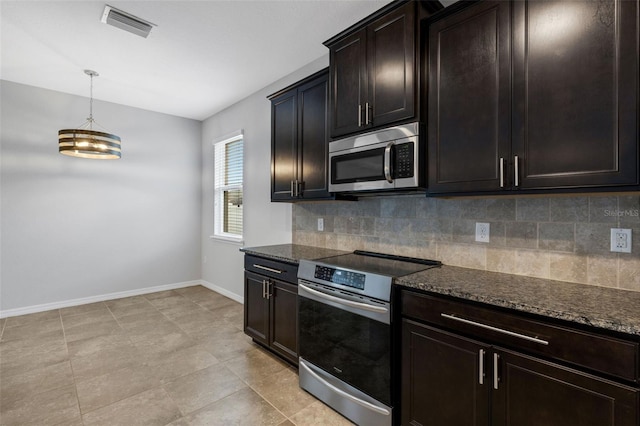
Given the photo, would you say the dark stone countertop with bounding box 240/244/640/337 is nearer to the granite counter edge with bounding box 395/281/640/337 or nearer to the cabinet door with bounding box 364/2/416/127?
the granite counter edge with bounding box 395/281/640/337

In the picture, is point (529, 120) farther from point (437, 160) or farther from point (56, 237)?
point (56, 237)

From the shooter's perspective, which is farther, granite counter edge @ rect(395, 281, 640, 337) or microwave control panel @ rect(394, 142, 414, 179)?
microwave control panel @ rect(394, 142, 414, 179)

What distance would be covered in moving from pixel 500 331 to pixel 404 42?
1771mm

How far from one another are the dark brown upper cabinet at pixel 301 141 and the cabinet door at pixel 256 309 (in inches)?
33.7

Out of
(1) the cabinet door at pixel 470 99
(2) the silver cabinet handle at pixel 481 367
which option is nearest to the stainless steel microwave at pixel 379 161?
(1) the cabinet door at pixel 470 99

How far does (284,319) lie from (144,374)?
48.6 inches

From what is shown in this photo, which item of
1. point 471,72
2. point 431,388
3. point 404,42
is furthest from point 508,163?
point 431,388

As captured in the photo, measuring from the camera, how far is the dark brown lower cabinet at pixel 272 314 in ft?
8.35

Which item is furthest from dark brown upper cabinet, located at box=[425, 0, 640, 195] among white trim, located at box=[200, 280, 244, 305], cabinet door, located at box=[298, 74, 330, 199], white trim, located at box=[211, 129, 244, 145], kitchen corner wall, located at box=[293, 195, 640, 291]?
white trim, located at box=[200, 280, 244, 305]

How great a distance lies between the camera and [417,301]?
168 cm

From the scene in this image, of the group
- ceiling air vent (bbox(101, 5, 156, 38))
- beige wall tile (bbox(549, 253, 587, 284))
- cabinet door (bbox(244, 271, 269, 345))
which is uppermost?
ceiling air vent (bbox(101, 5, 156, 38))

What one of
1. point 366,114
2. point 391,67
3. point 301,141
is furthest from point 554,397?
point 301,141

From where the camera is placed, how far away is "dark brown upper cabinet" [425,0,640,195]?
4.25ft

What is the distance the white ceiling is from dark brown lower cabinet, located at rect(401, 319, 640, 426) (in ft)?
7.90
